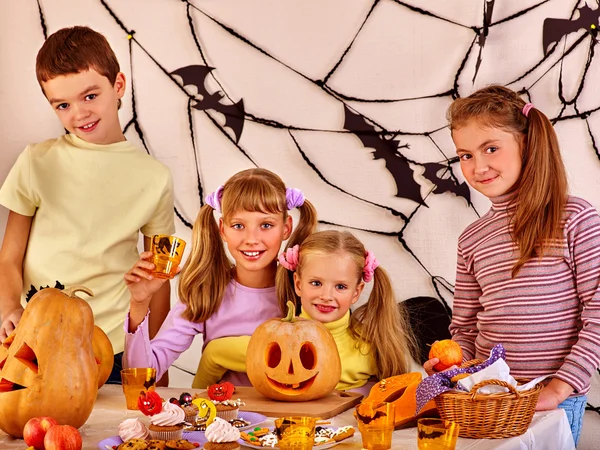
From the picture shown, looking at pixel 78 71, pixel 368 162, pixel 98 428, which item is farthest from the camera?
pixel 368 162

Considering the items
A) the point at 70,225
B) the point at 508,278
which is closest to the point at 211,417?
the point at 508,278

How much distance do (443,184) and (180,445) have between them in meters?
1.67

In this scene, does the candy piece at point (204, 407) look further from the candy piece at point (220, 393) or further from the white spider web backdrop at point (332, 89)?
the white spider web backdrop at point (332, 89)

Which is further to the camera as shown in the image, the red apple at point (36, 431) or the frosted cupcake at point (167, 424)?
the frosted cupcake at point (167, 424)

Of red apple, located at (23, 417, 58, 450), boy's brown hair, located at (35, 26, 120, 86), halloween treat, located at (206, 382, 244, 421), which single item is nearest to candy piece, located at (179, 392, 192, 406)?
halloween treat, located at (206, 382, 244, 421)

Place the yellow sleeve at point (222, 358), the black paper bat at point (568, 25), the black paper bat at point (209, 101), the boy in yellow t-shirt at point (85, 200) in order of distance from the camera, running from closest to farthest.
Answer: the yellow sleeve at point (222, 358) → the black paper bat at point (568, 25) → the boy in yellow t-shirt at point (85, 200) → the black paper bat at point (209, 101)

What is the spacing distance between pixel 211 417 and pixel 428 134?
5.22 ft

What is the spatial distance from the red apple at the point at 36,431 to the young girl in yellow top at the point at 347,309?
3.26 ft

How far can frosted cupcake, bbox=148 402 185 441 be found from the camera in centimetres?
152

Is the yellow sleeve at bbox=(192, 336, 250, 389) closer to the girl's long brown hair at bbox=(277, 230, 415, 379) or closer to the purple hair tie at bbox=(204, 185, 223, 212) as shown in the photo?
the girl's long brown hair at bbox=(277, 230, 415, 379)

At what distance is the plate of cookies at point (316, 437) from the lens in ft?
4.85

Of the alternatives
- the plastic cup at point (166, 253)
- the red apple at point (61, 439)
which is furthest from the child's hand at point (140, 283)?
the red apple at point (61, 439)

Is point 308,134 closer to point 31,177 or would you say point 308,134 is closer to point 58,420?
point 31,177

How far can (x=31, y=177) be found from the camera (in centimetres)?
275
